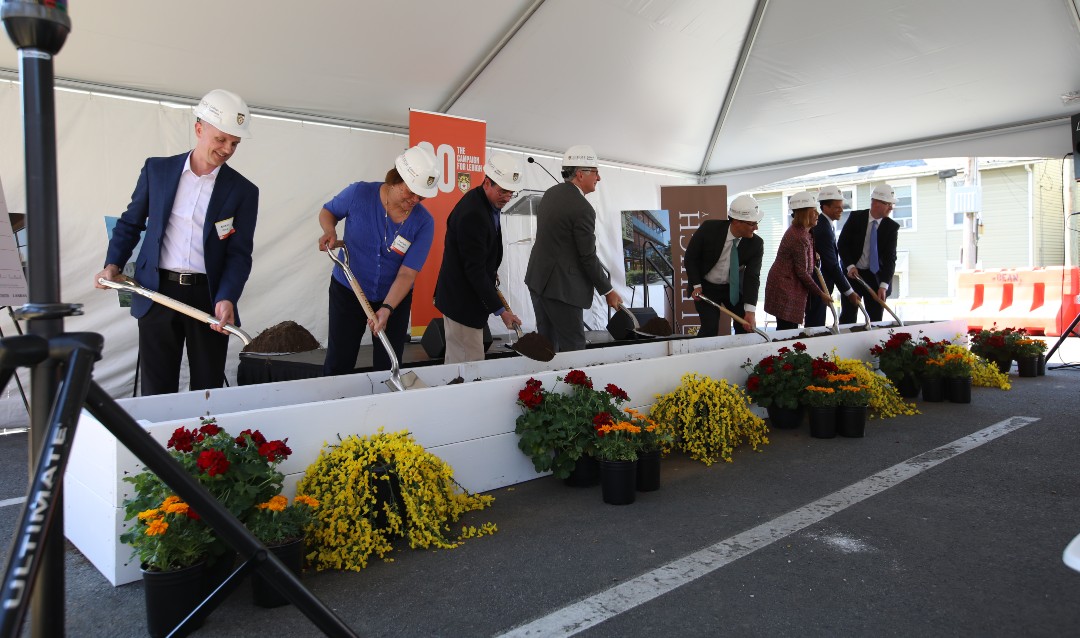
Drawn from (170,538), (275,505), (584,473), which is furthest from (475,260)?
(170,538)

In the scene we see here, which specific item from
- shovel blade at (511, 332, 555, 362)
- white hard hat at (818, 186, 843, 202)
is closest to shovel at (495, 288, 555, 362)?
shovel blade at (511, 332, 555, 362)

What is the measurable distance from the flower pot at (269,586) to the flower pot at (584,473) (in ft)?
4.37

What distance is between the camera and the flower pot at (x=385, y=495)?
8.20 ft

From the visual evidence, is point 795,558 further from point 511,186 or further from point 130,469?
point 511,186

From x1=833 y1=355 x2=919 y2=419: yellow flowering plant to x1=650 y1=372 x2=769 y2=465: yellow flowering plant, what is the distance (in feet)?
3.77

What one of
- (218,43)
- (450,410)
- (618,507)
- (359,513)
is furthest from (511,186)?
(218,43)

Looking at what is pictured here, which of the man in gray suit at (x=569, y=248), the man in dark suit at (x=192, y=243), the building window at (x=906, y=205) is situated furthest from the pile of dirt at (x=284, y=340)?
the building window at (x=906, y=205)

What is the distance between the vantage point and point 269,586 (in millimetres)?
2031

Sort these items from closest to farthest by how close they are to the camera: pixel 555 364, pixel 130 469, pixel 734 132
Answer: pixel 130 469 < pixel 555 364 < pixel 734 132

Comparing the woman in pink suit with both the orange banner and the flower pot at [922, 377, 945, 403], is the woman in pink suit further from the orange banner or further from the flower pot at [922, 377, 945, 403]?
the orange banner

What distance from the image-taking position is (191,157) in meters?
2.98

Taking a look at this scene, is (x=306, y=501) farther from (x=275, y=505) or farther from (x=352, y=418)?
(x=352, y=418)

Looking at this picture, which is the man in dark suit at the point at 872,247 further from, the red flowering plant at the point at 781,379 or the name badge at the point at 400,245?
the name badge at the point at 400,245

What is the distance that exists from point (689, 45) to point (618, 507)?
5694mm
